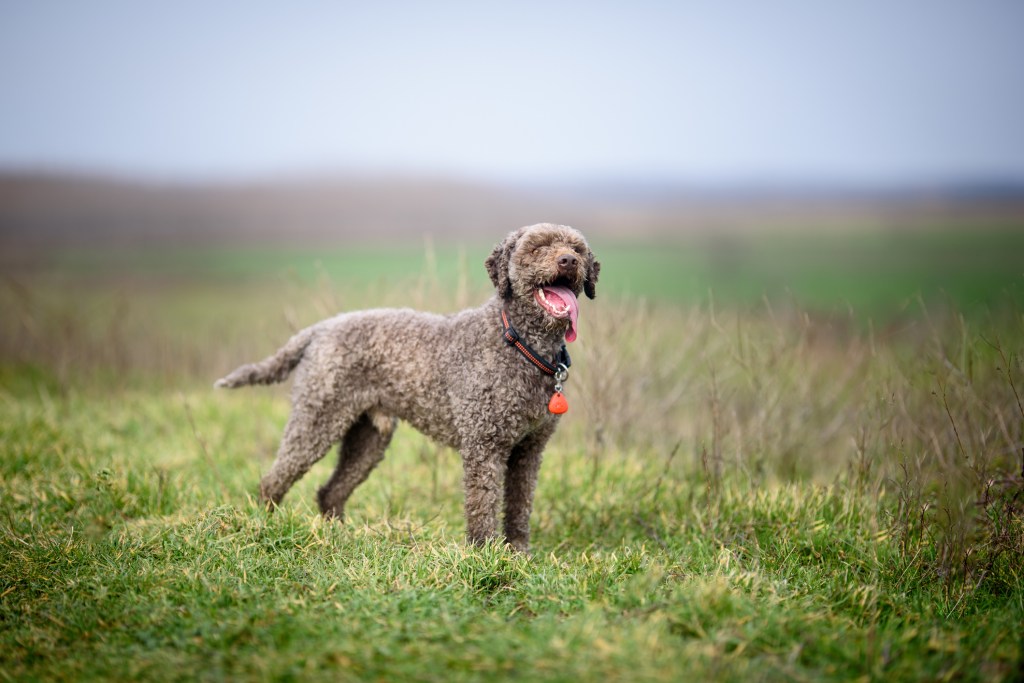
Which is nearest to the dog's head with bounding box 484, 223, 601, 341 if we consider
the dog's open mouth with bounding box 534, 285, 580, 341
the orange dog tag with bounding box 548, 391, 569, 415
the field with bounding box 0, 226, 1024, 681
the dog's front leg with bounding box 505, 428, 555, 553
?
the dog's open mouth with bounding box 534, 285, 580, 341

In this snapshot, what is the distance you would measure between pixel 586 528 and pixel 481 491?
1402mm

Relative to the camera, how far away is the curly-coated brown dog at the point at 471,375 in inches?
168

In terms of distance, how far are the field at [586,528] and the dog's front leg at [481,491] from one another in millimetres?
227

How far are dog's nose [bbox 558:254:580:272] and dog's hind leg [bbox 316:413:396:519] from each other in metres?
1.97

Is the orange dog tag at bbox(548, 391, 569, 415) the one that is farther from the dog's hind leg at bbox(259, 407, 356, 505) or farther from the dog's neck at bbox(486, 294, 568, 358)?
the dog's hind leg at bbox(259, 407, 356, 505)

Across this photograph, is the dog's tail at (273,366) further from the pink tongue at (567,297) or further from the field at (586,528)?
the pink tongue at (567,297)

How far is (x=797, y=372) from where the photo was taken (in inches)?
281

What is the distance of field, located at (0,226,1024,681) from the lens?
10.7 ft

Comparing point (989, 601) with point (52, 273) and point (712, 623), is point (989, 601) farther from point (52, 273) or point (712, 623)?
point (52, 273)

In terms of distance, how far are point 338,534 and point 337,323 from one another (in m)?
1.38

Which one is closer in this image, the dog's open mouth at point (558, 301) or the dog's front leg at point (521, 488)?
the dog's open mouth at point (558, 301)

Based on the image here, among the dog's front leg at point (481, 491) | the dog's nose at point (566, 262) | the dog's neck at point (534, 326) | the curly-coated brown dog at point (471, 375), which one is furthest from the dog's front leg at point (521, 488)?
the dog's nose at point (566, 262)

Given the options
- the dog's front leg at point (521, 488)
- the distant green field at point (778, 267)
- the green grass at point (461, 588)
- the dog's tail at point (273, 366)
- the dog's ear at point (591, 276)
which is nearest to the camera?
the green grass at point (461, 588)

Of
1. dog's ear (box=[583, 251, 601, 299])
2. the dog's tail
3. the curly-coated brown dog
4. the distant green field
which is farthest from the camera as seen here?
the distant green field
